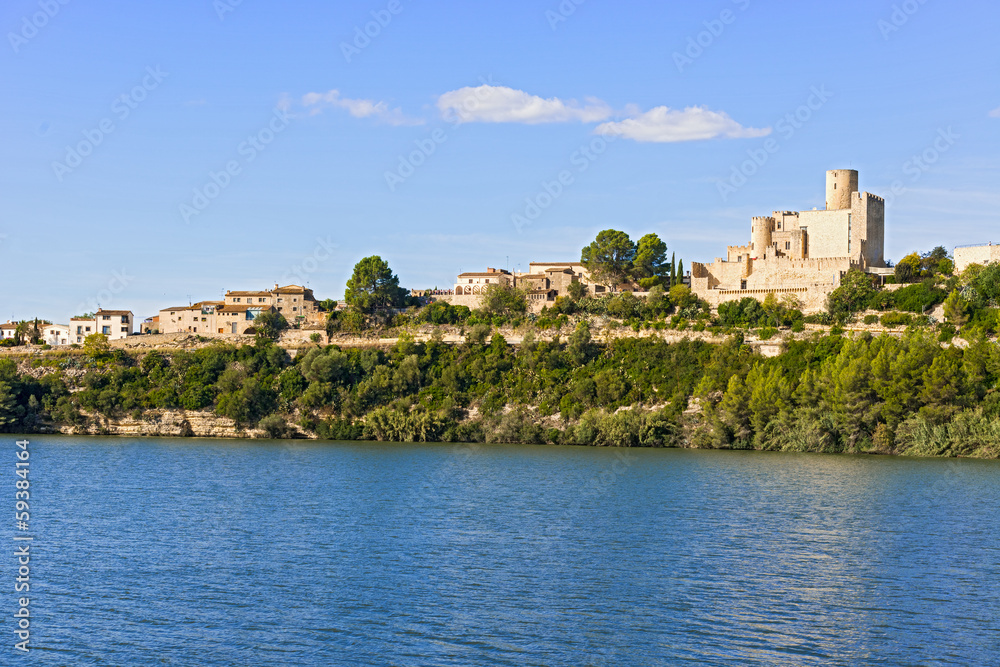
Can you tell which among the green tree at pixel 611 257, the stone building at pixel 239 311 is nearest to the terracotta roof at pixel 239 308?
the stone building at pixel 239 311

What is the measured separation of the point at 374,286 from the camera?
8788cm

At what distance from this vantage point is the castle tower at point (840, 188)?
79938 mm

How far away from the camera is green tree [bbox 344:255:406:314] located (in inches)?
3423

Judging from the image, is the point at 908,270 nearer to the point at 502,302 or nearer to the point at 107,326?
the point at 502,302

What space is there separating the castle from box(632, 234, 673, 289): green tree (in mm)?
5553

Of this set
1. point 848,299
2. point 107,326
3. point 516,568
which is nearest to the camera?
point 516,568

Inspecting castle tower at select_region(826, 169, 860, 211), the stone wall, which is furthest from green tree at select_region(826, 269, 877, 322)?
castle tower at select_region(826, 169, 860, 211)

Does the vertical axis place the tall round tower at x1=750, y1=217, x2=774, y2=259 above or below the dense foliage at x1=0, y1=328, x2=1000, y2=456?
above

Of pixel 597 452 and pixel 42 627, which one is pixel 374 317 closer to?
pixel 597 452

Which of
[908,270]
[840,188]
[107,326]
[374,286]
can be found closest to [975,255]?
[908,270]

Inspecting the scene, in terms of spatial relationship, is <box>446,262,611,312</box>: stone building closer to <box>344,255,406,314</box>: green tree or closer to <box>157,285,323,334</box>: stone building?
<box>344,255,406,314</box>: green tree

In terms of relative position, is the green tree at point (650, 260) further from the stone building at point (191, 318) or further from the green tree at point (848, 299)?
the stone building at point (191, 318)

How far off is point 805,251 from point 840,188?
546 cm

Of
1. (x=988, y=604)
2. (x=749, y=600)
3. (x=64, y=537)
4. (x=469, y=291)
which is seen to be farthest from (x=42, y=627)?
(x=469, y=291)
